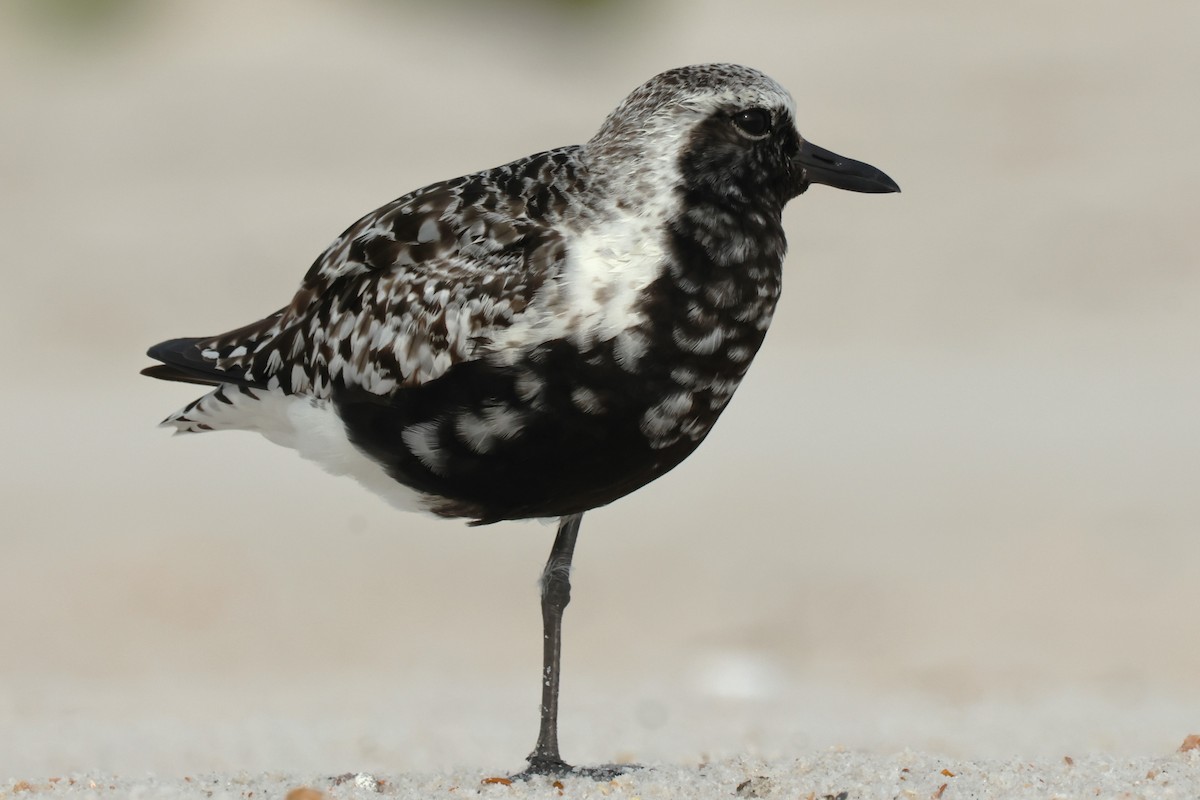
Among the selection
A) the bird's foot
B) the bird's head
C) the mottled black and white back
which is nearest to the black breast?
the mottled black and white back

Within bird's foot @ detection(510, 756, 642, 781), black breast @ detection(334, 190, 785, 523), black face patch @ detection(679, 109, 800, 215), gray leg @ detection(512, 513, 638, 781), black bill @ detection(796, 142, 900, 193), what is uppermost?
black bill @ detection(796, 142, 900, 193)

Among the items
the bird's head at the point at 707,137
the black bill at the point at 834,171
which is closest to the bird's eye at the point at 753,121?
the bird's head at the point at 707,137

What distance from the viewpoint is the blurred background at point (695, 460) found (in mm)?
11742

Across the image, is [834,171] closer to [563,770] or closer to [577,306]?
[577,306]

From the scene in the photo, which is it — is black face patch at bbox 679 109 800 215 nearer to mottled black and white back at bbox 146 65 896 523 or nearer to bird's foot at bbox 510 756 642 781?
mottled black and white back at bbox 146 65 896 523

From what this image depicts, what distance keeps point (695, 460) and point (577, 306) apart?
1044cm

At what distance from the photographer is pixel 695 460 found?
55.1ft

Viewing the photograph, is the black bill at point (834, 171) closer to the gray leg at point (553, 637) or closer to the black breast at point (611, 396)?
the black breast at point (611, 396)

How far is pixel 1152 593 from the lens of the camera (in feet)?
45.6

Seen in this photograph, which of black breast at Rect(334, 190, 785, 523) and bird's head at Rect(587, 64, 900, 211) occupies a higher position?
bird's head at Rect(587, 64, 900, 211)

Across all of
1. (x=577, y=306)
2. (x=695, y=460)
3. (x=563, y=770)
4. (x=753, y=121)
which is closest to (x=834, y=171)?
(x=753, y=121)

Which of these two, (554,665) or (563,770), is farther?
(554,665)

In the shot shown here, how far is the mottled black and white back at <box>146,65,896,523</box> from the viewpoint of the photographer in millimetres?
6488

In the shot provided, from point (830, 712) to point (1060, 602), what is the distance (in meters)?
3.89
